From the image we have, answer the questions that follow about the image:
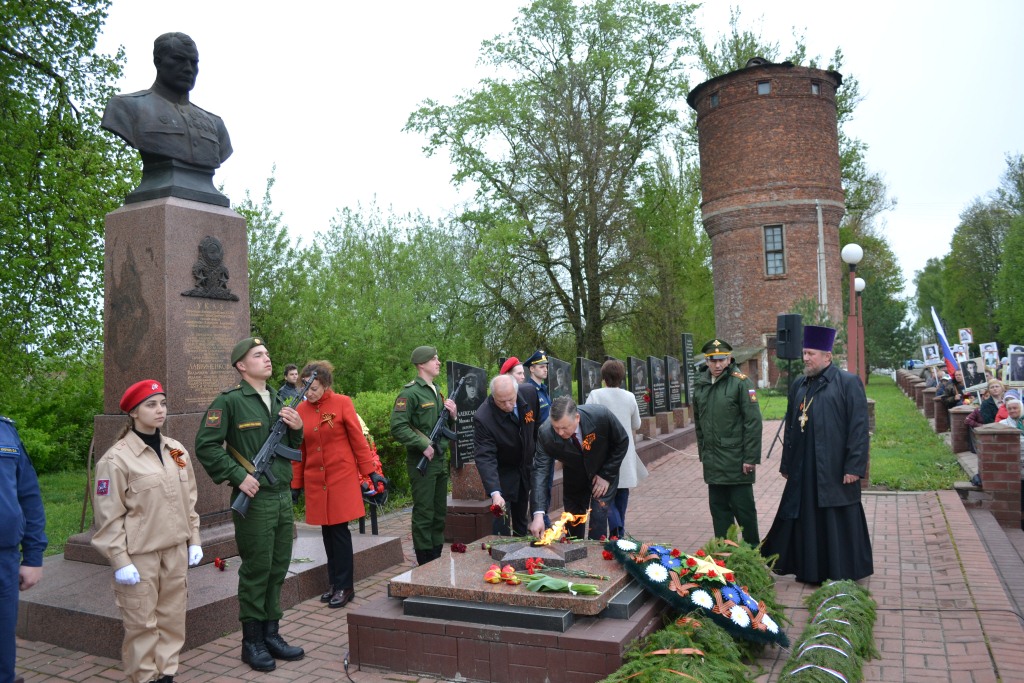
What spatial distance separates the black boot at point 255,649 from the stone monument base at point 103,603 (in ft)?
1.74

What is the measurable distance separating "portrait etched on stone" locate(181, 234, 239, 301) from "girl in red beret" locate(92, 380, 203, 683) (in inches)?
95.7

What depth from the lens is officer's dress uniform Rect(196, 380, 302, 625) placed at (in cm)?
478

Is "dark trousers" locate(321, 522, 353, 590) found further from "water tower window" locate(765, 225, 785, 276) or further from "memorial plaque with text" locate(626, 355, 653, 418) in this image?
"water tower window" locate(765, 225, 785, 276)

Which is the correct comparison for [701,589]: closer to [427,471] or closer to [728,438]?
[728,438]

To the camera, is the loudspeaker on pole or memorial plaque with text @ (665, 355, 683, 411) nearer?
the loudspeaker on pole

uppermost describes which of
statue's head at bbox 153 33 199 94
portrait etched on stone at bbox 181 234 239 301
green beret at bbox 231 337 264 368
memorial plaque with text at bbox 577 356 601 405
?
statue's head at bbox 153 33 199 94

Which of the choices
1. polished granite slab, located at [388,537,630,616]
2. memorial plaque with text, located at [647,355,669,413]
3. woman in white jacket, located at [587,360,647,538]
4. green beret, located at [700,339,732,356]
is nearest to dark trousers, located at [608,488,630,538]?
woman in white jacket, located at [587,360,647,538]

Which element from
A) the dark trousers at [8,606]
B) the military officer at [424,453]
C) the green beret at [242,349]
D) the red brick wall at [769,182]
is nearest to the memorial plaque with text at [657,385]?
the military officer at [424,453]

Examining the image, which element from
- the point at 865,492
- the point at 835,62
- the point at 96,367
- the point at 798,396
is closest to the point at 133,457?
the point at 798,396

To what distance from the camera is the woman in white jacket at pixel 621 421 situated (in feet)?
24.4

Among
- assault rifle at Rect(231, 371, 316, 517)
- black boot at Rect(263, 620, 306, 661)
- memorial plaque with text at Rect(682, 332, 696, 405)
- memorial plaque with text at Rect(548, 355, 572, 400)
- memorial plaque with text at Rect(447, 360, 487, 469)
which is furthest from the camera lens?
memorial plaque with text at Rect(682, 332, 696, 405)

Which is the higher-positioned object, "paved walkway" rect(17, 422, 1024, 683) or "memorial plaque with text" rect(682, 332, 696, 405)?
"memorial plaque with text" rect(682, 332, 696, 405)

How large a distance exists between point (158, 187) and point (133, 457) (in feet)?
10.8

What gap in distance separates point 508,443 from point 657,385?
10993mm
